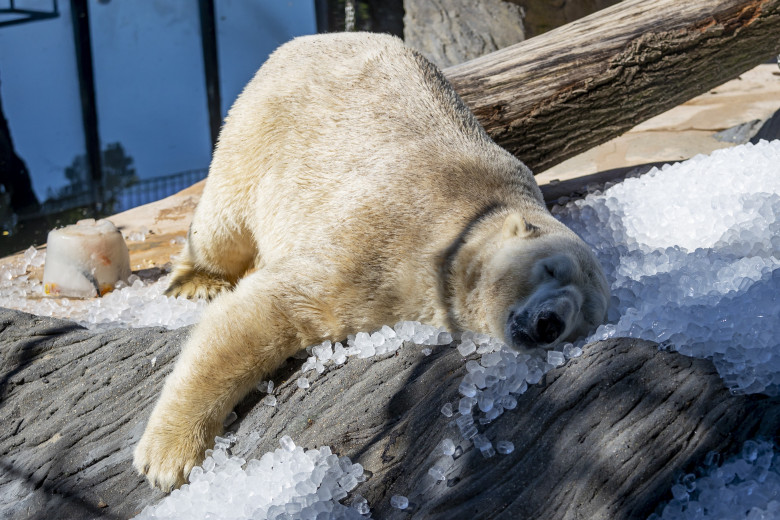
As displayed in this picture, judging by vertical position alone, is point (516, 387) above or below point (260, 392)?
above

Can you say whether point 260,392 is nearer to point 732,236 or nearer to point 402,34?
point 732,236

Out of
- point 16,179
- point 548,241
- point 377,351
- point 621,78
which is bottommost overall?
point 16,179

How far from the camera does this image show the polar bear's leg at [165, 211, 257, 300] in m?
4.02

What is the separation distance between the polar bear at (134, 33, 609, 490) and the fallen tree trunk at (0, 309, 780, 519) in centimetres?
20

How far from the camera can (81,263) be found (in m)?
5.10

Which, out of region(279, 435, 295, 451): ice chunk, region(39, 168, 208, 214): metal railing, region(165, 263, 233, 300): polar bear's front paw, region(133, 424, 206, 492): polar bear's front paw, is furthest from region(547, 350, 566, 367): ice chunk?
region(39, 168, 208, 214): metal railing

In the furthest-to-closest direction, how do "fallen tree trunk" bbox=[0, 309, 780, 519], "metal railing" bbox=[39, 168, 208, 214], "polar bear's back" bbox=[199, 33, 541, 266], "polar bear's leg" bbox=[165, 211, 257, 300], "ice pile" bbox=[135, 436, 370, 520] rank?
"metal railing" bbox=[39, 168, 208, 214], "polar bear's leg" bbox=[165, 211, 257, 300], "polar bear's back" bbox=[199, 33, 541, 266], "ice pile" bbox=[135, 436, 370, 520], "fallen tree trunk" bbox=[0, 309, 780, 519]

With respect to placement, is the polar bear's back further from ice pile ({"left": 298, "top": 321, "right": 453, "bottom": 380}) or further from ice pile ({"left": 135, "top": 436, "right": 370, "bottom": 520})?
ice pile ({"left": 135, "top": 436, "right": 370, "bottom": 520})

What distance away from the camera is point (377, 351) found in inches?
98.2

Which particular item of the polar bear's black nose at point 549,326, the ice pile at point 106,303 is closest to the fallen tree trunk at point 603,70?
the ice pile at point 106,303

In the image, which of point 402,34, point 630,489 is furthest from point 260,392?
point 402,34

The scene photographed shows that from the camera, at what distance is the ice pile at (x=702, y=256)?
2031 millimetres

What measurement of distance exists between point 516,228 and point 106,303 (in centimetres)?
305

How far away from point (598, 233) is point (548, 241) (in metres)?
1.69
